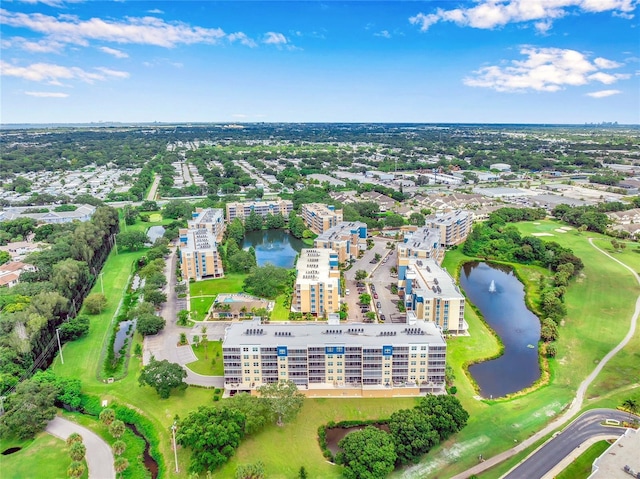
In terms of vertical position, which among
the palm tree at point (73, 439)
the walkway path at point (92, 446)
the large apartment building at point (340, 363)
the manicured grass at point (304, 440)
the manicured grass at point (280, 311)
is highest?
the large apartment building at point (340, 363)

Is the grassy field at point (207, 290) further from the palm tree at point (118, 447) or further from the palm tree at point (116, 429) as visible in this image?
the palm tree at point (118, 447)

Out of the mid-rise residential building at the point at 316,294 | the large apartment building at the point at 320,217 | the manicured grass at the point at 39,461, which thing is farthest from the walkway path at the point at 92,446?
the large apartment building at the point at 320,217

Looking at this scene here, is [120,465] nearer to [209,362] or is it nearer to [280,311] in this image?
[209,362]

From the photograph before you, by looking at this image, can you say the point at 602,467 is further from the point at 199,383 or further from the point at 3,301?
the point at 3,301

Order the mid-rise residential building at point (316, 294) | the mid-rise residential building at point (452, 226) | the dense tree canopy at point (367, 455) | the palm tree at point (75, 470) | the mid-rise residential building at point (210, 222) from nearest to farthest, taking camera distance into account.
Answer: the dense tree canopy at point (367, 455) → the palm tree at point (75, 470) → the mid-rise residential building at point (316, 294) → the mid-rise residential building at point (452, 226) → the mid-rise residential building at point (210, 222)

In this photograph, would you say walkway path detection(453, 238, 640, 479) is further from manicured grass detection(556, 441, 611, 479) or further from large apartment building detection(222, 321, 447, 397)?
large apartment building detection(222, 321, 447, 397)

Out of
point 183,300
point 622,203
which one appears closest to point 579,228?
point 622,203
